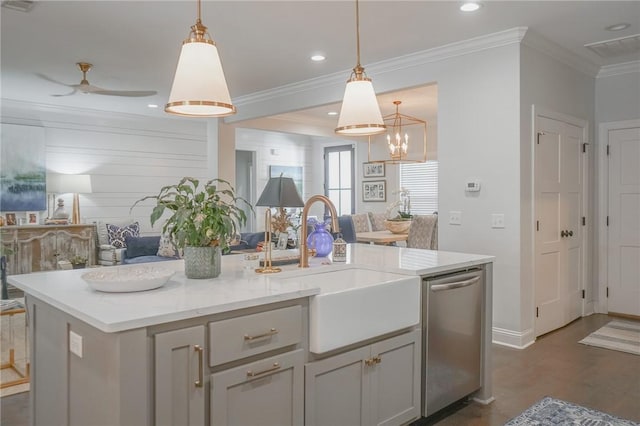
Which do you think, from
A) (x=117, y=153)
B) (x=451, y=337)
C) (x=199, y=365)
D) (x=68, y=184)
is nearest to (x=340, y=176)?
(x=117, y=153)

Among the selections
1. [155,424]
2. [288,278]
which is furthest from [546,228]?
[155,424]

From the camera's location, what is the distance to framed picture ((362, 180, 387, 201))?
365 inches

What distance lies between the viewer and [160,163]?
803cm

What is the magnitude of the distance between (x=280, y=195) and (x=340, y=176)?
24.9 ft

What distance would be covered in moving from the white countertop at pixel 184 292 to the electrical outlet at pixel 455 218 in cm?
155

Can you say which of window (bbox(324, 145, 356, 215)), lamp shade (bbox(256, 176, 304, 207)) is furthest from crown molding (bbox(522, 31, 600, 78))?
window (bbox(324, 145, 356, 215))

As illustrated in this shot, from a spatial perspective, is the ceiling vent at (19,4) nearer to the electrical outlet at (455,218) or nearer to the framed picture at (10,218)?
the electrical outlet at (455,218)

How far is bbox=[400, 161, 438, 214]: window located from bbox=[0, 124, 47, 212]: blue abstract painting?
601 cm

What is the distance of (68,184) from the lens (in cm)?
682

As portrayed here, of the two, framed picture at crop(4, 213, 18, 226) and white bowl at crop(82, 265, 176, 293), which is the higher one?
framed picture at crop(4, 213, 18, 226)

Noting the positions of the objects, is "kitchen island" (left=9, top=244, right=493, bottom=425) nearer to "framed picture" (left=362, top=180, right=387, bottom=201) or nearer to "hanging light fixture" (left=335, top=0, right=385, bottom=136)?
"hanging light fixture" (left=335, top=0, right=385, bottom=136)

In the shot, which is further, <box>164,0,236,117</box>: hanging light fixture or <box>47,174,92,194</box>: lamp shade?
<box>47,174,92,194</box>: lamp shade

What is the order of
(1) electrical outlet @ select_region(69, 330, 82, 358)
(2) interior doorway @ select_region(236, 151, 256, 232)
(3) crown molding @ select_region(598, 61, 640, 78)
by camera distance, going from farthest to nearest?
1. (2) interior doorway @ select_region(236, 151, 256, 232)
2. (3) crown molding @ select_region(598, 61, 640, 78)
3. (1) electrical outlet @ select_region(69, 330, 82, 358)

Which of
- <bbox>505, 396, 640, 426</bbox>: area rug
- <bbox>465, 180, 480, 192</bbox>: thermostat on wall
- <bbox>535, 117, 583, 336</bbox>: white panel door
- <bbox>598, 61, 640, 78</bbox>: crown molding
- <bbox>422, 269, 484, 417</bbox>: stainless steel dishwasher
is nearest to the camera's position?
<bbox>422, 269, 484, 417</bbox>: stainless steel dishwasher
